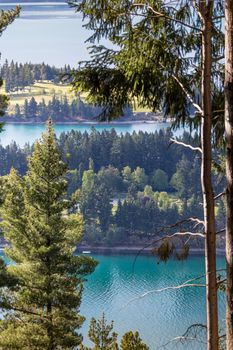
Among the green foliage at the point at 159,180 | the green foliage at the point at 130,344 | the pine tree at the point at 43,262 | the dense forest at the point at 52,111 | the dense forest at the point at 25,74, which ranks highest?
the dense forest at the point at 25,74

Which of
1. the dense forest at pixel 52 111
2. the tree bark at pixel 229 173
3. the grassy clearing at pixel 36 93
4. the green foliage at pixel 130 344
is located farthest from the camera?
the grassy clearing at pixel 36 93

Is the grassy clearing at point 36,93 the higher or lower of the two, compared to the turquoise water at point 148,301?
higher

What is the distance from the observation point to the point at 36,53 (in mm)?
78500

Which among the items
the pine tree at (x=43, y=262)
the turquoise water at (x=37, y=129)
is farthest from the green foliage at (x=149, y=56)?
the turquoise water at (x=37, y=129)

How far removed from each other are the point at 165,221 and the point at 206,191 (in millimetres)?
43673

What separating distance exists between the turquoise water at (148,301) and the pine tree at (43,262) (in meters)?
10.0

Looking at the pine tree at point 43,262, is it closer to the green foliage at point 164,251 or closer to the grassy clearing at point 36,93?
the green foliage at point 164,251

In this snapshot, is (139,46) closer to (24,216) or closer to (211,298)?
(211,298)

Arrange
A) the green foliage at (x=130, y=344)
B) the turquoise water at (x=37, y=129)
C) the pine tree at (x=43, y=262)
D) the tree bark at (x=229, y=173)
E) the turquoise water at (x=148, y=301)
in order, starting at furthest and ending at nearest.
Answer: the turquoise water at (x=37, y=129) → the turquoise water at (x=148, y=301) → the green foliage at (x=130, y=344) → the pine tree at (x=43, y=262) → the tree bark at (x=229, y=173)

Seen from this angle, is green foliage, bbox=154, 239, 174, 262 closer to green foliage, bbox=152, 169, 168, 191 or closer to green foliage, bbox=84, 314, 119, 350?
green foliage, bbox=84, 314, 119, 350

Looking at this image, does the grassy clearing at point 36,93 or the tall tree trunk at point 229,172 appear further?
the grassy clearing at point 36,93

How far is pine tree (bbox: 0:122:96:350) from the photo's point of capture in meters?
6.34

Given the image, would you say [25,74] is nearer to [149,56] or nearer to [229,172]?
[149,56]

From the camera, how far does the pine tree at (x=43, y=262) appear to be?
6.34 metres
